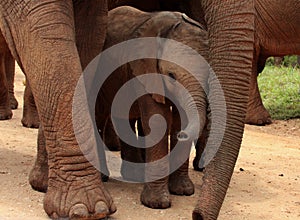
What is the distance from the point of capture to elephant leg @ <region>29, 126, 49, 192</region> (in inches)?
179

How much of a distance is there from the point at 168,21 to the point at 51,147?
0.94 metres

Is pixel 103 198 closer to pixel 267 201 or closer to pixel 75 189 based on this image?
pixel 75 189

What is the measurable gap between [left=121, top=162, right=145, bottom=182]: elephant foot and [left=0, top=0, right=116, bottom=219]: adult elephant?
895mm

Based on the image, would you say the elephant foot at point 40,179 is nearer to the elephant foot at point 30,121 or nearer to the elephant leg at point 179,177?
the elephant leg at point 179,177

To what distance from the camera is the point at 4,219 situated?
3928 mm

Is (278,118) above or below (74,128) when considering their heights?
below

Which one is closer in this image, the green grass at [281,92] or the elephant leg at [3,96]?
the elephant leg at [3,96]

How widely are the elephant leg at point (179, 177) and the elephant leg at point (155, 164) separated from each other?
0.71 ft

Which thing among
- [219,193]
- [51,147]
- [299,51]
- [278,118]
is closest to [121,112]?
[51,147]

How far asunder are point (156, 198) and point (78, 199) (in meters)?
0.56

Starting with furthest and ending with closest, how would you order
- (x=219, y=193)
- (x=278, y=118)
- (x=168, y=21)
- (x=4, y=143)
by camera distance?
(x=278, y=118)
(x=4, y=143)
(x=168, y=21)
(x=219, y=193)

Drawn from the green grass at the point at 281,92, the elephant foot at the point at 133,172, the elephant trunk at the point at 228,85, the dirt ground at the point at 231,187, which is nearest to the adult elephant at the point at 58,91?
the dirt ground at the point at 231,187

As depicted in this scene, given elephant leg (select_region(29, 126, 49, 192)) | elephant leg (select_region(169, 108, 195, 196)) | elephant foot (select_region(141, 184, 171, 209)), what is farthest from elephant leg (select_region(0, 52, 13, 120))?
elephant foot (select_region(141, 184, 171, 209))

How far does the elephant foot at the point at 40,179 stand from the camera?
4.54 m
